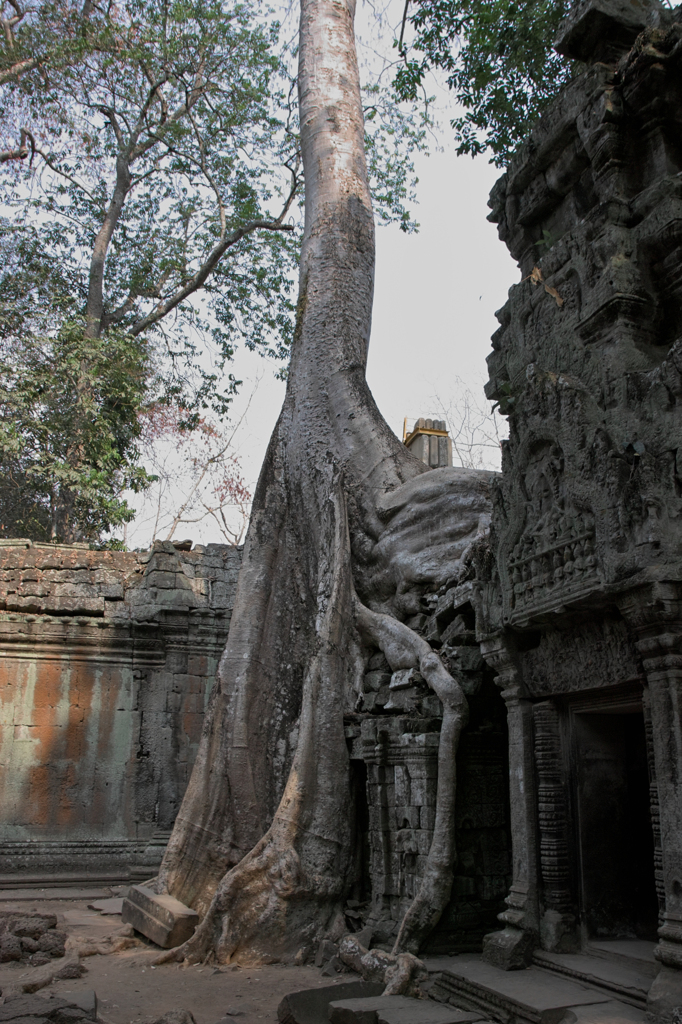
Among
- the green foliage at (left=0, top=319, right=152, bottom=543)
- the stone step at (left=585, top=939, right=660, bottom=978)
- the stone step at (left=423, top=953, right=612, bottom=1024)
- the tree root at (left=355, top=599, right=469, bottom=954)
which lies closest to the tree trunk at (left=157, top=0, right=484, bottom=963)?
the tree root at (left=355, top=599, right=469, bottom=954)

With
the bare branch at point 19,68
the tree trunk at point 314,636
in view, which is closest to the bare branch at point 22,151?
the bare branch at point 19,68

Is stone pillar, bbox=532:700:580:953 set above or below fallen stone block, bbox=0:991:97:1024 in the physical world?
above

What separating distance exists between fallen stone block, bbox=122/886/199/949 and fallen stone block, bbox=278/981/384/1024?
147cm

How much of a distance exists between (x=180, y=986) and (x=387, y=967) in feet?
3.62

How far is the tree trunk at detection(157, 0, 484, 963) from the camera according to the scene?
192 inches

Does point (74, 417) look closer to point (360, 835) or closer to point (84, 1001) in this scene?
point (360, 835)

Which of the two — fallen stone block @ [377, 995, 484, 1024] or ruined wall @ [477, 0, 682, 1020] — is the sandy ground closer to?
fallen stone block @ [377, 995, 484, 1024]

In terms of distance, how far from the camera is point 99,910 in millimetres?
6469

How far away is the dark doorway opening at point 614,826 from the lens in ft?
12.9

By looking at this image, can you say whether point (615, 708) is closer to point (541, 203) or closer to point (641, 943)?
point (641, 943)

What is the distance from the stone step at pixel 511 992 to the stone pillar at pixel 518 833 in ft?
0.27

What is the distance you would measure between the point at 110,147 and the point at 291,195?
334 cm

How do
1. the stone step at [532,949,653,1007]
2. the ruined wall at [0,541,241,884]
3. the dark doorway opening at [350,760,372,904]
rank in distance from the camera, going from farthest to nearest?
the ruined wall at [0,541,241,884] < the dark doorway opening at [350,760,372,904] < the stone step at [532,949,653,1007]

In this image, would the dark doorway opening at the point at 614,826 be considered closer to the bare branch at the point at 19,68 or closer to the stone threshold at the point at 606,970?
the stone threshold at the point at 606,970
